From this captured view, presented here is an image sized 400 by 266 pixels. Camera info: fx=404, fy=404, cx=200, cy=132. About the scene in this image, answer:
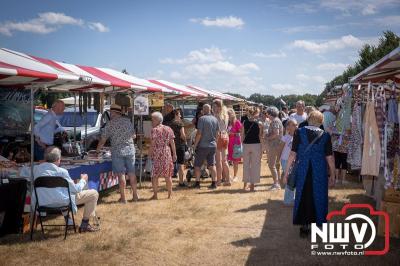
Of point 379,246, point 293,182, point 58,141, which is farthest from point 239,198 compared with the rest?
point 58,141

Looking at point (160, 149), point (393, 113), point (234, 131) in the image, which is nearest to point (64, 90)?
point (160, 149)

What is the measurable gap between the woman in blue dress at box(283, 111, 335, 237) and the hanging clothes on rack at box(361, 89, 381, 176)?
0.81 metres

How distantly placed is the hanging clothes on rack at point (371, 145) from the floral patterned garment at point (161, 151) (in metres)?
3.37

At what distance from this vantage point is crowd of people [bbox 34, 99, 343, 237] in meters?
4.94

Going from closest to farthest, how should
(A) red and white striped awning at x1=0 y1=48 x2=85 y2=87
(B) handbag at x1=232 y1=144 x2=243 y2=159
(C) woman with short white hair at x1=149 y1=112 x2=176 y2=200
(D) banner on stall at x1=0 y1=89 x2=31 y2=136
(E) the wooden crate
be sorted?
(A) red and white striped awning at x1=0 y1=48 x2=85 y2=87
(E) the wooden crate
(C) woman with short white hair at x1=149 y1=112 x2=176 y2=200
(B) handbag at x1=232 y1=144 x2=243 y2=159
(D) banner on stall at x1=0 y1=89 x2=31 y2=136

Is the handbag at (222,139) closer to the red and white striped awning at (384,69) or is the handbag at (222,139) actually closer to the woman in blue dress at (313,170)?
the red and white striped awning at (384,69)

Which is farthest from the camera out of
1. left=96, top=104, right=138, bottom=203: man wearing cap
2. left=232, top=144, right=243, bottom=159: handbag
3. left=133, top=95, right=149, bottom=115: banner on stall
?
left=232, top=144, right=243, bottom=159: handbag

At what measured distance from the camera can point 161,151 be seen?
734 cm

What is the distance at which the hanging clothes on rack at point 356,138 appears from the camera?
613 cm

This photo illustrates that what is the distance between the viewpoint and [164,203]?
7.21 meters

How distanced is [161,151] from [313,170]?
126 inches

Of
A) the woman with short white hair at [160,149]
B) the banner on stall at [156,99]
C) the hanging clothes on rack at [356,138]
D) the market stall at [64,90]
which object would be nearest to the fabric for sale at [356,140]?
the hanging clothes on rack at [356,138]

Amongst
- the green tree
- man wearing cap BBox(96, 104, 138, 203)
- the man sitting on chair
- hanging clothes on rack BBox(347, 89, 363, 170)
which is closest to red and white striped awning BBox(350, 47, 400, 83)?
hanging clothes on rack BBox(347, 89, 363, 170)

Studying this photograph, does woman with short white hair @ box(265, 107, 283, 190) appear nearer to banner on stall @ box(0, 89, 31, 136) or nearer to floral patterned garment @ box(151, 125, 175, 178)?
floral patterned garment @ box(151, 125, 175, 178)
